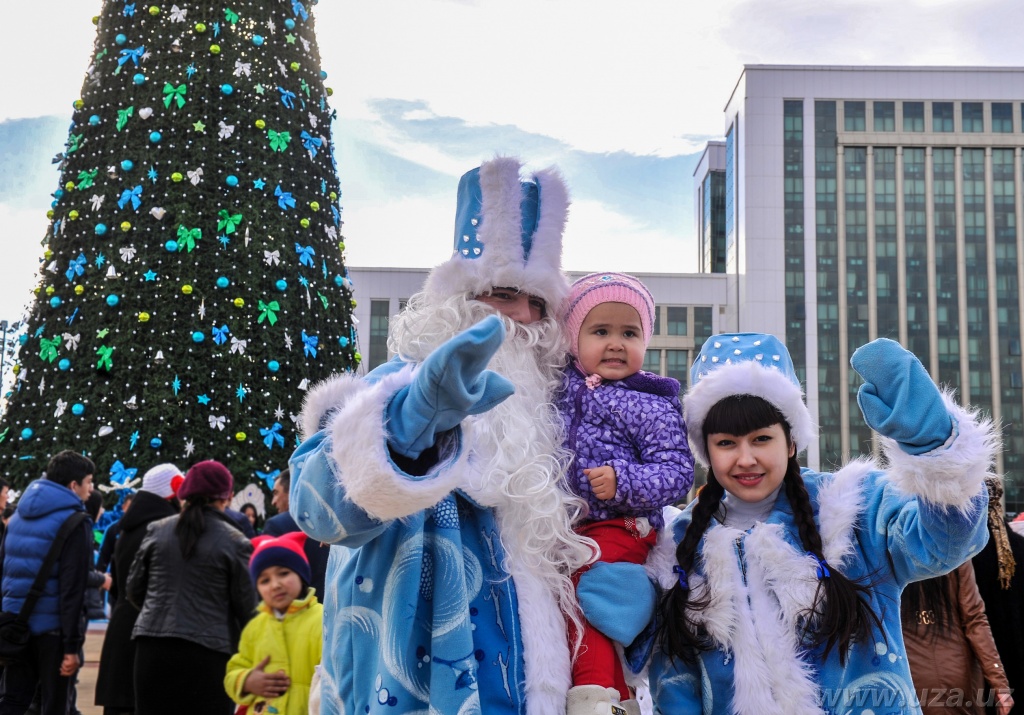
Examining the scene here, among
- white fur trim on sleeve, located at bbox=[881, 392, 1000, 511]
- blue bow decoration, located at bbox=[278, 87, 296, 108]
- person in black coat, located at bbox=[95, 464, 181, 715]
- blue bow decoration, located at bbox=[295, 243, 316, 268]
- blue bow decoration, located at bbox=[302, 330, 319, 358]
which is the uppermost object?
blue bow decoration, located at bbox=[278, 87, 296, 108]

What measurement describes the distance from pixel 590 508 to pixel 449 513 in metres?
0.43

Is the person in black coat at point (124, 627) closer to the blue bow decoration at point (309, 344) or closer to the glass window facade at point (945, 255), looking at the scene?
the blue bow decoration at point (309, 344)

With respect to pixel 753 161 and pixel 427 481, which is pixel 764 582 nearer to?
pixel 427 481

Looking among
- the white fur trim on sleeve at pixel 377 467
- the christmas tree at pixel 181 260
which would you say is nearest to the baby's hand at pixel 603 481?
the white fur trim on sleeve at pixel 377 467

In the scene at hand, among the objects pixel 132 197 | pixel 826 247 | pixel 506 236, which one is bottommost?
pixel 506 236

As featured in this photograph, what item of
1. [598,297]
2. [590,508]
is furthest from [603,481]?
[598,297]

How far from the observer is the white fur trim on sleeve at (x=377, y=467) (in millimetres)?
1931

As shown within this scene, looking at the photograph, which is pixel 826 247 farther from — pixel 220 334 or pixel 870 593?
pixel 870 593

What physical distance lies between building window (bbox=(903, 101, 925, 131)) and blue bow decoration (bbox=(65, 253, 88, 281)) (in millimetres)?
68008

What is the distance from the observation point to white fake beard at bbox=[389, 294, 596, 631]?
231 cm

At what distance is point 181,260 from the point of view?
8250mm

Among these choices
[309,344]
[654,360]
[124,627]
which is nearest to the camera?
[124,627]

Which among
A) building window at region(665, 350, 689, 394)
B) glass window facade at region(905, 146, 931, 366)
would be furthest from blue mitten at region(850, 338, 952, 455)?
glass window facade at region(905, 146, 931, 366)

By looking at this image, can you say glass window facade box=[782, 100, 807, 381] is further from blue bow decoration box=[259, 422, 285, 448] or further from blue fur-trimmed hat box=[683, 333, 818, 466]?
blue fur-trimmed hat box=[683, 333, 818, 466]
